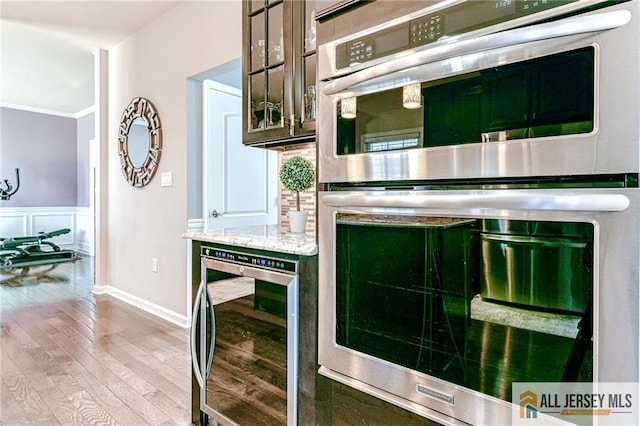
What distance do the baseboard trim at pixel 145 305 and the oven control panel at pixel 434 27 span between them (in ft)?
8.63

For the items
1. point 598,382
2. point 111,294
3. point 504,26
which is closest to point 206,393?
point 598,382

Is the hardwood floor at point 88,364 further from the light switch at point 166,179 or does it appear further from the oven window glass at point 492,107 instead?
the oven window glass at point 492,107

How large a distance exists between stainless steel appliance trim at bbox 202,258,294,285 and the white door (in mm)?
1583

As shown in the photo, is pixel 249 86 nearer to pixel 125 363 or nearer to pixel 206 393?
pixel 206 393

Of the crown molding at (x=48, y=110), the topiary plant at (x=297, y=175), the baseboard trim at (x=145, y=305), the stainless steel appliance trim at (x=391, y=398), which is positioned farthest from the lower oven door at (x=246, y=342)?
the crown molding at (x=48, y=110)

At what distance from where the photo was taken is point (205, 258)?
1.65 metres

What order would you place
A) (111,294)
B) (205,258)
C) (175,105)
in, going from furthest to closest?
1. (111,294)
2. (175,105)
3. (205,258)

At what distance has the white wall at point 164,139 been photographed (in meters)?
2.82

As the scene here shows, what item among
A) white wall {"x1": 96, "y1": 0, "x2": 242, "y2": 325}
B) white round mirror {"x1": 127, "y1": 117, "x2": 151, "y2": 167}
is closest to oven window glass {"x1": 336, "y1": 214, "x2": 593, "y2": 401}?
white wall {"x1": 96, "y1": 0, "x2": 242, "y2": 325}

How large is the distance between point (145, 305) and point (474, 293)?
3.36m

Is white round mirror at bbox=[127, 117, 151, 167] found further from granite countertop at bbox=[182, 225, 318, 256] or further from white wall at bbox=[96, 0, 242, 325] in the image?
granite countertop at bbox=[182, 225, 318, 256]

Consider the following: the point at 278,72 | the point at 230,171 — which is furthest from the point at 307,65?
the point at 230,171

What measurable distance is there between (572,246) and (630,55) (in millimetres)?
405

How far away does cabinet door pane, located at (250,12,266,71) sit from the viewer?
193 centimetres
